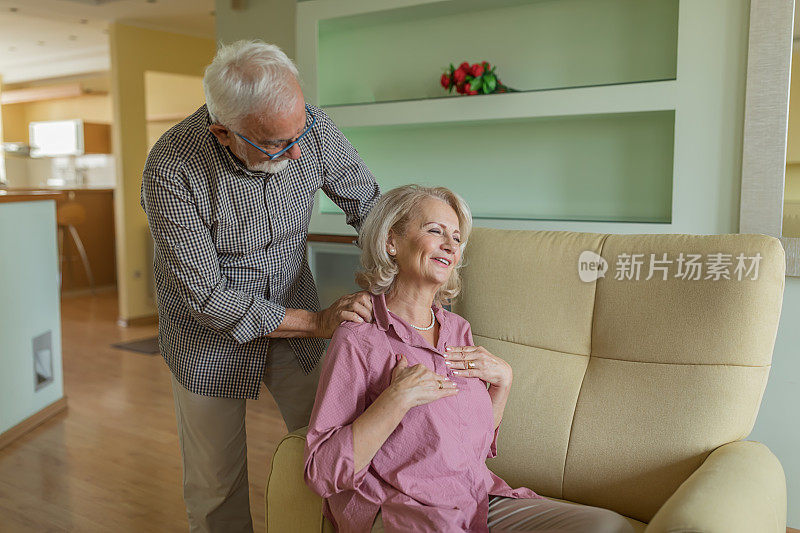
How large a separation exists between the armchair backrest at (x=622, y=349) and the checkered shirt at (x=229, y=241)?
464 mm

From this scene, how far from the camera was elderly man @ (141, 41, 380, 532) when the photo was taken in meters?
1.50

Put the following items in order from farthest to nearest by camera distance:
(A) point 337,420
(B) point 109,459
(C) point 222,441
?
(B) point 109,459
(C) point 222,441
(A) point 337,420

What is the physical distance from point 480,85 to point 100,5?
3.58 metres

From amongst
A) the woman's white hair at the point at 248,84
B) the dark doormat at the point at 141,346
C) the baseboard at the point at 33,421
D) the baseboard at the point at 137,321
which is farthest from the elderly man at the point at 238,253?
the baseboard at the point at 137,321

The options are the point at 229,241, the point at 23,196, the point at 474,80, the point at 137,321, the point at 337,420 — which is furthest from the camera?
→ the point at 137,321

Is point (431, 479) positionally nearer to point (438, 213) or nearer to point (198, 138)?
point (438, 213)

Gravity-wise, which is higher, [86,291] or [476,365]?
[476,365]

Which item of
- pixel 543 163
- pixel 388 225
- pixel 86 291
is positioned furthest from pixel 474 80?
pixel 86 291

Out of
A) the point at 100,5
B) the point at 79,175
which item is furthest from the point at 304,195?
the point at 79,175

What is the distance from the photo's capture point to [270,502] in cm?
156

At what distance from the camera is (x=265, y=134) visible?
1.49m

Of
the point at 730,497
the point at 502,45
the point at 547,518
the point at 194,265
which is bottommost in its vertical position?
the point at 547,518

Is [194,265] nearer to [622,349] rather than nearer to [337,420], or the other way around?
[337,420]

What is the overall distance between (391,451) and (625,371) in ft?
2.10
